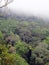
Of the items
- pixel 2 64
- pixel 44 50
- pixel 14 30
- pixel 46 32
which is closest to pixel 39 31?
pixel 46 32

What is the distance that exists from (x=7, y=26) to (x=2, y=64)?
1603 inches

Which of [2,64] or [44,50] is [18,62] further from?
[2,64]

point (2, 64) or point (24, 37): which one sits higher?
point (2, 64)

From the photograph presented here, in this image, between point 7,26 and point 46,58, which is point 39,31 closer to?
point 7,26

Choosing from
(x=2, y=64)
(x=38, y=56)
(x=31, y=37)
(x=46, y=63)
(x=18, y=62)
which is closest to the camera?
(x=2, y=64)

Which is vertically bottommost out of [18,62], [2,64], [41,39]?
[41,39]

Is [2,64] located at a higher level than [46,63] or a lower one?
higher

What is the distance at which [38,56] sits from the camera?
36.9 metres

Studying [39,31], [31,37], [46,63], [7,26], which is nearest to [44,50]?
[46,63]

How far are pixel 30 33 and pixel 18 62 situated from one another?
22601 millimetres

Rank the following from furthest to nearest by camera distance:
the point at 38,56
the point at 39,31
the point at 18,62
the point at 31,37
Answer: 1. the point at 39,31
2. the point at 31,37
3. the point at 38,56
4. the point at 18,62

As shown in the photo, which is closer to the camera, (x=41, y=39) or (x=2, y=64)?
(x=2, y=64)

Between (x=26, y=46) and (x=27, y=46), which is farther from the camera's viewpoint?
(x=26, y=46)

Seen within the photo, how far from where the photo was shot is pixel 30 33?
5178 centimetres
